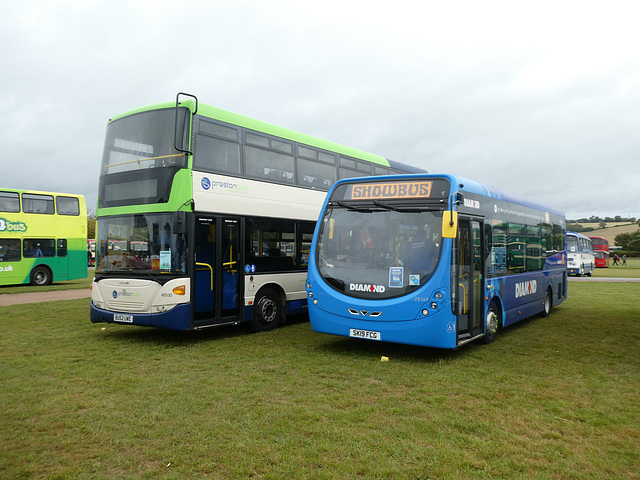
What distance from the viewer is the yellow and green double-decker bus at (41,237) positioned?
22875mm

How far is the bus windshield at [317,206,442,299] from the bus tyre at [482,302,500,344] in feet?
7.40

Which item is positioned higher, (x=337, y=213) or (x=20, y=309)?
(x=337, y=213)

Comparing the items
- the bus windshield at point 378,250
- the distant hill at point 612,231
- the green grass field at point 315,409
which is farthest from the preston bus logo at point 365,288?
the distant hill at point 612,231

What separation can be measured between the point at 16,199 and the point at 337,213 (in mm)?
19326

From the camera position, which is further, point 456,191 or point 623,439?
point 456,191

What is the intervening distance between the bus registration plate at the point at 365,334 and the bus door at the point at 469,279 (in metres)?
1.25

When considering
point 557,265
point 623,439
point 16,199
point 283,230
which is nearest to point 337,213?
point 283,230

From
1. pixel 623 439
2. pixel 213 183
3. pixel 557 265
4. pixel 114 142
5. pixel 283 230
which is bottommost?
pixel 623 439

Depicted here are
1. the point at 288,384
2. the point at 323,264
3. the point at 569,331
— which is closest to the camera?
the point at 288,384

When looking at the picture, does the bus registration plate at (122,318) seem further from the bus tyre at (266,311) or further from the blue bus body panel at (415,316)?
the blue bus body panel at (415,316)

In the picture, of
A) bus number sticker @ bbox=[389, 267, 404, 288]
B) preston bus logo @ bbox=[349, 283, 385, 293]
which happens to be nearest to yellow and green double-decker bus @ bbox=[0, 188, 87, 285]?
preston bus logo @ bbox=[349, 283, 385, 293]

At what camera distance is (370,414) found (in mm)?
5590

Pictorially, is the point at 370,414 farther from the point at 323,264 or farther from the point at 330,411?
the point at 323,264

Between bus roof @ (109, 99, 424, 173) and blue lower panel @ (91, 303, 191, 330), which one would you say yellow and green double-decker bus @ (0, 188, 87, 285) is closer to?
bus roof @ (109, 99, 424, 173)
